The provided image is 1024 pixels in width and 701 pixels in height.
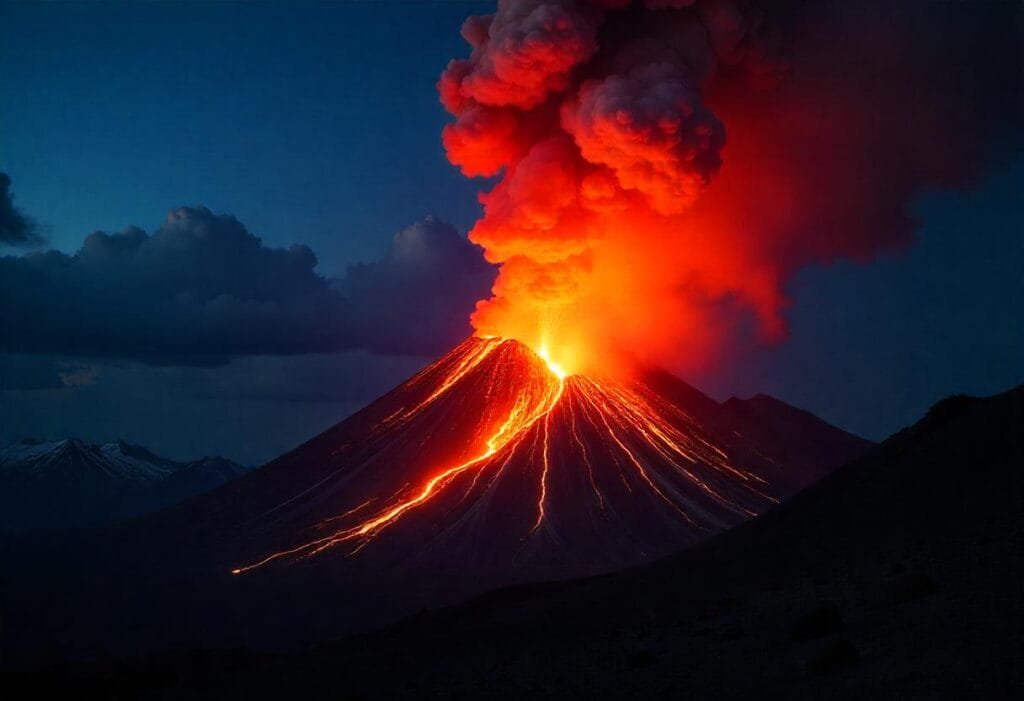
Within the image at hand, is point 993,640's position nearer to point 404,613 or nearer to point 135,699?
point 135,699

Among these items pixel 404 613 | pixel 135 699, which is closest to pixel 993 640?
pixel 135 699

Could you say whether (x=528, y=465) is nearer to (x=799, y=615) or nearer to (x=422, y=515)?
(x=422, y=515)

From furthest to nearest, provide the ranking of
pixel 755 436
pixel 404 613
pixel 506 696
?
1. pixel 755 436
2. pixel 404 613
3. pixel 506 696

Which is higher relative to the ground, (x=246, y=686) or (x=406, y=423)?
(x=406, y=423)

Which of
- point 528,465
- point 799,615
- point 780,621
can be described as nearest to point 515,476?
point 528,465

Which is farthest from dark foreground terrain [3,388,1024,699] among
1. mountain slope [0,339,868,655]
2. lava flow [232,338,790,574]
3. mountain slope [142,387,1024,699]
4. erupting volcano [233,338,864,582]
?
lava flow [232,338,790,574]

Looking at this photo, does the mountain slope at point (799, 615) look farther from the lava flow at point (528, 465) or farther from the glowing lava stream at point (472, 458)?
the glowing lava stream at point (472, 458)
